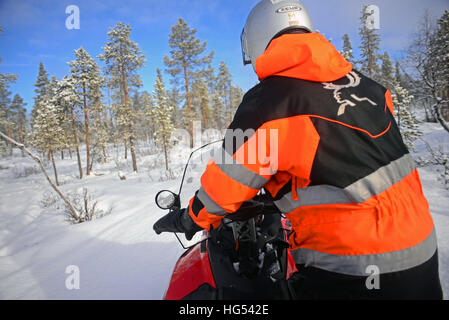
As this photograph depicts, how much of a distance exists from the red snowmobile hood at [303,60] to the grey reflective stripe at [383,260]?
0.86 metres

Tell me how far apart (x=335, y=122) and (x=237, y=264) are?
110cm

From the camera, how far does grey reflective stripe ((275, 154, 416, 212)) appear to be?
92 cm

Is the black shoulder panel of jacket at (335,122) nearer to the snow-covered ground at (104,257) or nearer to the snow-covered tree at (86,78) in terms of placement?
the snow-covered ground at (104,257)

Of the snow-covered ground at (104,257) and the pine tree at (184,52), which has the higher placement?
the pine tree at (184,52)

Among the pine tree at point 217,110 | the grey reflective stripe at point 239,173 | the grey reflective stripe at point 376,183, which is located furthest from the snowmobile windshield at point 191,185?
the pine tree at point 217,110

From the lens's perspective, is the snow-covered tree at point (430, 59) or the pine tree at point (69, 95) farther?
the pine tree at point (69, 95)

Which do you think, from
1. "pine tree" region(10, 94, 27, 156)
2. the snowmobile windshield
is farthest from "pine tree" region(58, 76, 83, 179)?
"pine tree" region(10, 94, 27, 156)

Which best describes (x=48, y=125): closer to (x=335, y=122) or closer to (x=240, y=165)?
(x=240, y=165)

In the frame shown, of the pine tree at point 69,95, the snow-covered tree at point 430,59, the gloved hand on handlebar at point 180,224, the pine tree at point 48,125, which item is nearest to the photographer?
the gloved hand on handlebar at point 180,224

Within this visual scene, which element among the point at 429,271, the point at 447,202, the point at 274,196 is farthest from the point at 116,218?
the point at 447,202

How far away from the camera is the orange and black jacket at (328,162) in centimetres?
92
